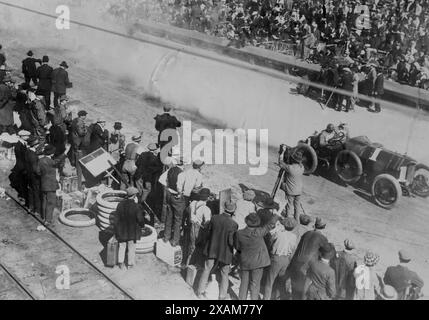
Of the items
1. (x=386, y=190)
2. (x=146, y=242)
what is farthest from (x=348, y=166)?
(x=146, y=242)

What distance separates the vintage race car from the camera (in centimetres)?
1248

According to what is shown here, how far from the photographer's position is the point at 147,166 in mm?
11227

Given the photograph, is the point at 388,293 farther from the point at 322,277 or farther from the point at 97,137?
the point at 97,137

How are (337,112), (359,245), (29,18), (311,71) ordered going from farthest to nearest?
(29,18)
(311,71)
(337,112)
(359,245)

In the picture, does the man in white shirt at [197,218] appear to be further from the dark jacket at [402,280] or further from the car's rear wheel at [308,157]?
the car's rear wheel at [308,157]

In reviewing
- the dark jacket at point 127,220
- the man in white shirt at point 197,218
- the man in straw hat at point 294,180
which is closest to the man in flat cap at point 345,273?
the man in white shirt at point 197,218

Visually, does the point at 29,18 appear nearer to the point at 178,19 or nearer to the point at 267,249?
the point at 178,19

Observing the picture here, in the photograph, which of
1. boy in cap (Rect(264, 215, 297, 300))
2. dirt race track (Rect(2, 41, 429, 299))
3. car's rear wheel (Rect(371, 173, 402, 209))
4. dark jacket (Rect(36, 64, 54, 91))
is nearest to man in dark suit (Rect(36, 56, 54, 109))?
dark jacket (Rect(36, 64, 54, 91))

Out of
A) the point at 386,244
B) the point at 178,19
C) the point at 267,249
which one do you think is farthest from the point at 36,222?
the point at 178,19

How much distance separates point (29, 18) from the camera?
27.8 m

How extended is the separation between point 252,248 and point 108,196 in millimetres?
4036

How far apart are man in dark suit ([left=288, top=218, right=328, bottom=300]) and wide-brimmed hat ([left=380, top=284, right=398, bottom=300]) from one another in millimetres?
1059

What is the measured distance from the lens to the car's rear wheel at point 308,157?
43.8 feet
